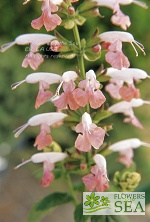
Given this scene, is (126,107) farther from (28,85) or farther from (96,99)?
(28,85)

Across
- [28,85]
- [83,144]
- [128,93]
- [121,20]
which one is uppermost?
[28,85]

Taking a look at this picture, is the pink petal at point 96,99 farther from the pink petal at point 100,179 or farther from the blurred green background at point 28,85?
the blurred green background at point 28,85

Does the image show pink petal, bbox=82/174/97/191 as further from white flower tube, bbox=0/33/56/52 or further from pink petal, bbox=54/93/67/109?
white flower tube, bbox=0/33/56/52

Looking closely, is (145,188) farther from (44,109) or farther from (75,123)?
(44,109)

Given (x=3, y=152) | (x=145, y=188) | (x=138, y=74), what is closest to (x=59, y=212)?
(x=3, y=152)

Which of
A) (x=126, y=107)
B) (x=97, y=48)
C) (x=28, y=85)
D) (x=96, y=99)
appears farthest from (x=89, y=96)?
(x=28, y=85)

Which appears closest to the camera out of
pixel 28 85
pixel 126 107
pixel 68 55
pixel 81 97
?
pixel 81 97
